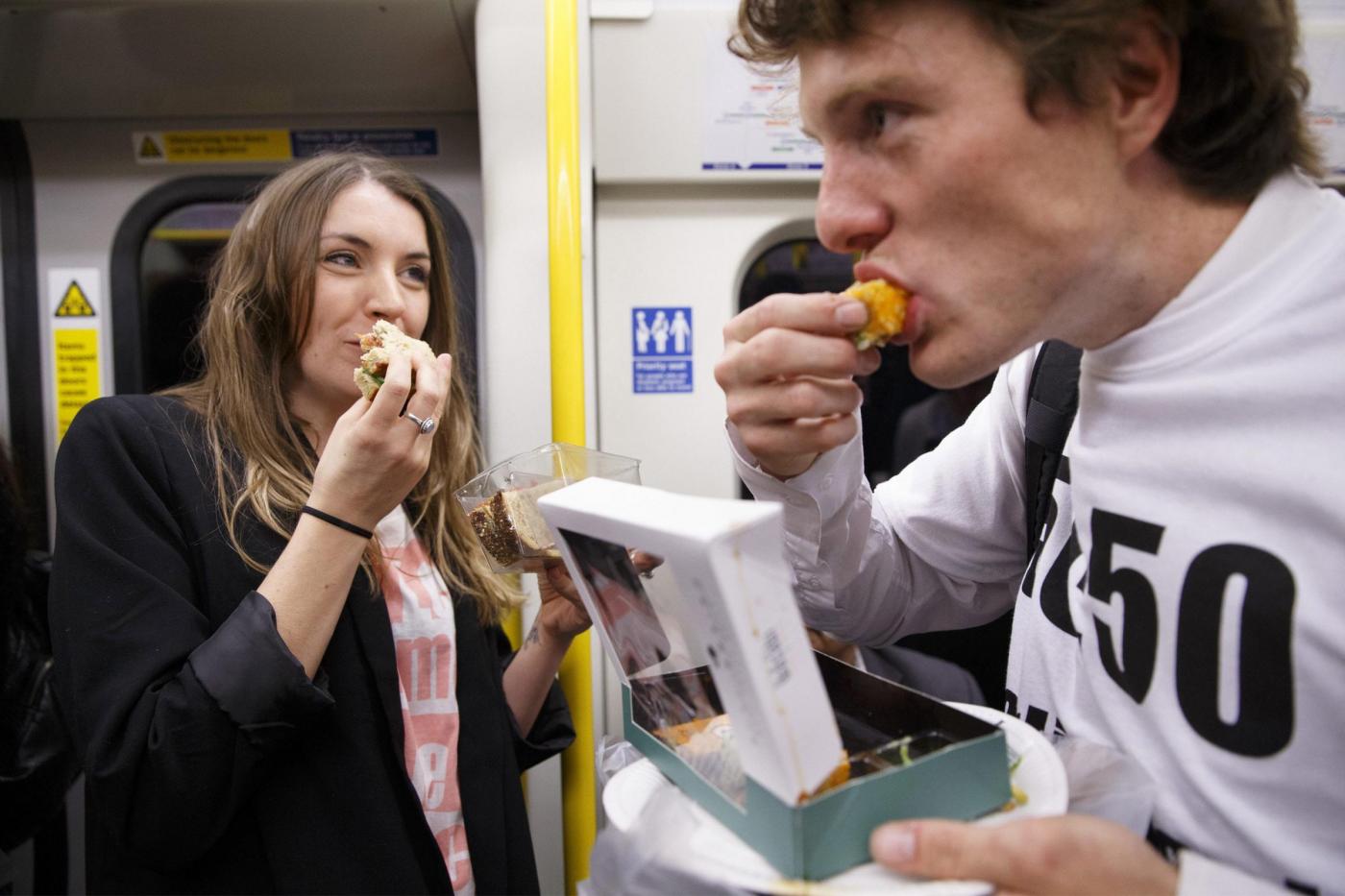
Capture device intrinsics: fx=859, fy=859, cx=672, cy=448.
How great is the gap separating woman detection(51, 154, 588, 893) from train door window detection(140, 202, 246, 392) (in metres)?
0.95

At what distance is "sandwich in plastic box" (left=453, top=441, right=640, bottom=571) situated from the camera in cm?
133

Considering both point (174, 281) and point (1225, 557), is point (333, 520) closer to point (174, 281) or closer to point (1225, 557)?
point (1225, 557)

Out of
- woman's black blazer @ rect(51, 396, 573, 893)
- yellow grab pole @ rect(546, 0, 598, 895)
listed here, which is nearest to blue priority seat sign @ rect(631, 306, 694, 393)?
yellow grab pole @ rect(546, 0, 598, 895)

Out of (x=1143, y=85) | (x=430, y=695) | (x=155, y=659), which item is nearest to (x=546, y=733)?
(x=430, y=695)

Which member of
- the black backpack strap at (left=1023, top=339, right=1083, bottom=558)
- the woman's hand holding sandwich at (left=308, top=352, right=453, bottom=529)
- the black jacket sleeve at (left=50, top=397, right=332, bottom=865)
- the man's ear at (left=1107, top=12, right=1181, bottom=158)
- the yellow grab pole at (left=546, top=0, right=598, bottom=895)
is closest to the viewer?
the man's ear at (left=1107, top=12, right=1181, bottom=158)

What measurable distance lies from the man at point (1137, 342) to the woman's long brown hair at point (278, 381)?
965 mm

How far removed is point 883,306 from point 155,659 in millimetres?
1208

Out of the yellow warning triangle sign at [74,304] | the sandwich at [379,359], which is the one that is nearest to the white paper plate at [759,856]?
the sandwich at [379,359]

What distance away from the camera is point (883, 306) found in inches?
36.4

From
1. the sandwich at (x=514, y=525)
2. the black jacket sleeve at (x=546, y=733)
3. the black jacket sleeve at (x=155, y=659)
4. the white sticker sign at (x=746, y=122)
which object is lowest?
the black jacket sleeve at (x=546, y=733)

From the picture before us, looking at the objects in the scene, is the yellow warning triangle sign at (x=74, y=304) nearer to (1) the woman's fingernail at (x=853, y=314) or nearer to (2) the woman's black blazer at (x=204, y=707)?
(2) the woman's black blazer at (x=204, y=707)

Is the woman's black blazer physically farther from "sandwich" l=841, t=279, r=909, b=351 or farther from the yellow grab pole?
"sandwich" l=841, t=279, r=909, b=351

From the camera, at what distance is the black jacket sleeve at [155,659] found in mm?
1290

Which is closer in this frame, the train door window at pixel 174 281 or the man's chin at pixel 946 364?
the man's chin at pixel 946 364
